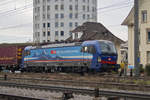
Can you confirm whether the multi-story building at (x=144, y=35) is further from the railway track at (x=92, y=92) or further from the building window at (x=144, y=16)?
the railway track at (x=92, y=92)

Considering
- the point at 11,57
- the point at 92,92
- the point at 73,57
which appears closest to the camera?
the point at 92,92

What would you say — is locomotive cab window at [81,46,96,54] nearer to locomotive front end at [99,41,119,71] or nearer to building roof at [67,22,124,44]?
locomotive front end at [99,41,119,71]

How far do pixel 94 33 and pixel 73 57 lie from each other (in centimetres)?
3341

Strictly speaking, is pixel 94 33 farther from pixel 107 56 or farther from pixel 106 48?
pixel 107 56

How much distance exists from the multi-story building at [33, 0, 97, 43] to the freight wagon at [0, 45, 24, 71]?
6132cm

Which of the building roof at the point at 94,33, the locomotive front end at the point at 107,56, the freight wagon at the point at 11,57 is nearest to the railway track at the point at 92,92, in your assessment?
the locomotive front end at the point at 107,56

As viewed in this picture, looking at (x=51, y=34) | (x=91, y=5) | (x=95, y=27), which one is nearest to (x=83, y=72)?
(x=95, y=27)

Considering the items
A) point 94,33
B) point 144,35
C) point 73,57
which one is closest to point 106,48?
point 73,57

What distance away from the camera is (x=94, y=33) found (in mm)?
59875

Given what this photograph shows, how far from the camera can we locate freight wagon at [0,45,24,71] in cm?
3562

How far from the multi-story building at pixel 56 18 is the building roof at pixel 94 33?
101ft

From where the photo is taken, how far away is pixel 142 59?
39875mm

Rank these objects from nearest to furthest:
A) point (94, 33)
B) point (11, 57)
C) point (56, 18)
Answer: point (11, 57) < point (94, 33) < point (56, 18)

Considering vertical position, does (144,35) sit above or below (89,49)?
above
